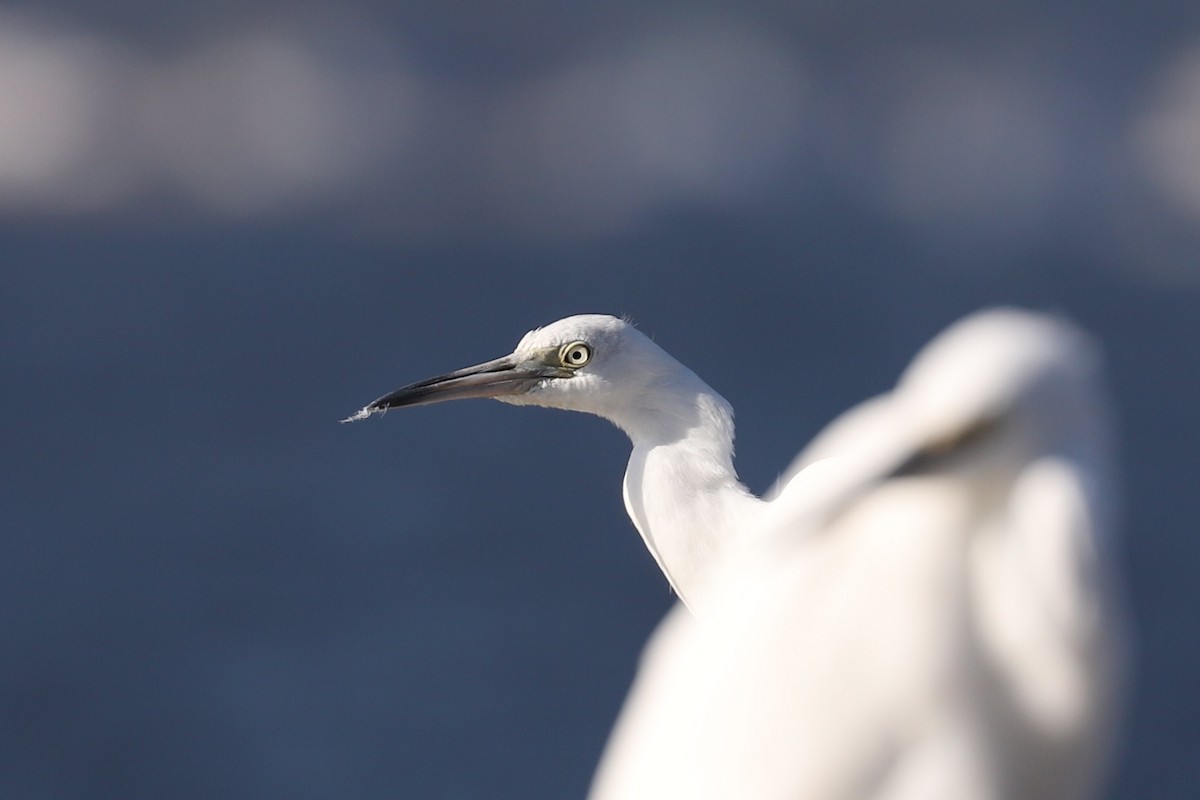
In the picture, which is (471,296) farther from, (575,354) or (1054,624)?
(1054,624)

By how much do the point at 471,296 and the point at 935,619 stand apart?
42.0ft

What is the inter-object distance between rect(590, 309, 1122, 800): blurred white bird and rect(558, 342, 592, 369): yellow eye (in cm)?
163

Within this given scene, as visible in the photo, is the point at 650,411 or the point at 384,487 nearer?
the point at 650,411

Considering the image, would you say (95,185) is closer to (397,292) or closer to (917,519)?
(397,292)

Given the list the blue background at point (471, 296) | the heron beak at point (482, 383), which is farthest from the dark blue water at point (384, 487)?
the heron beak at point (482, 383)

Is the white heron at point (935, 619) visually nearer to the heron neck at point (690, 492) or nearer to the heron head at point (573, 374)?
the heron neck at point (690, 492)

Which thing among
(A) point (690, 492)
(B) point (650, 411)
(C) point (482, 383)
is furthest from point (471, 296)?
(A) point (690, 492)

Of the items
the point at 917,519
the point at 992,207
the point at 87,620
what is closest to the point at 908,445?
the point at 917,519

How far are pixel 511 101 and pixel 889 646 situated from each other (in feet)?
46.0

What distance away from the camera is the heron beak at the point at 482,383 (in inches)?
126

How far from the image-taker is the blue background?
1088 centimetres

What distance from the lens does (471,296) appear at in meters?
14.2

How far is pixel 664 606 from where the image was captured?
11.1 meters

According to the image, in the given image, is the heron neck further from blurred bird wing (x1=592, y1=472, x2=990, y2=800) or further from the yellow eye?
blurred bird wing (x1=592, y1=472, x2=990, y2=800)
